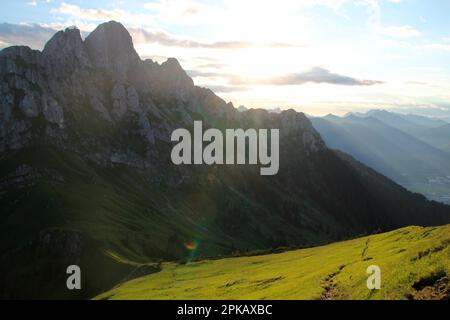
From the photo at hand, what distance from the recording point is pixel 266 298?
188 ft

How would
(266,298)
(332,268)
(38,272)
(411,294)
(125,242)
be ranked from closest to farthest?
(411,294) < (266,298) < (332,268) < (38,272) < (125,242)

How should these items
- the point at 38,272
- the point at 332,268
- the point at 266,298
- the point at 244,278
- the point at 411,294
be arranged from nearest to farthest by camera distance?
the point at 411,294, the point at 266,298, the point at 332,268, the point at 244,278, the point at 38,272

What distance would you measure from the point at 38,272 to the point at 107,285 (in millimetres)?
38945

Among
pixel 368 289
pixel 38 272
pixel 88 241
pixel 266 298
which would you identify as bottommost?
pixel 38 272

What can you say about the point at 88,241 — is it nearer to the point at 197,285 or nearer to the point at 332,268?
the point at 197,285

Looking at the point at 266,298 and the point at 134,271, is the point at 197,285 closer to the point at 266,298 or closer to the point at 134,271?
the point at 266,298

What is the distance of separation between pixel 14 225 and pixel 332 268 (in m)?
155

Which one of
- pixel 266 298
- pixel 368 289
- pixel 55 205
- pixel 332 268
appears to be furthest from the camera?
pixel 55 205

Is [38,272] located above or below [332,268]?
below

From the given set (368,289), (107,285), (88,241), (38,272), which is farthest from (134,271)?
(368,289)

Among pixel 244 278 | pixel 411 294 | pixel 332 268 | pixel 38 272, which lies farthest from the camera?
pixel 38 272
